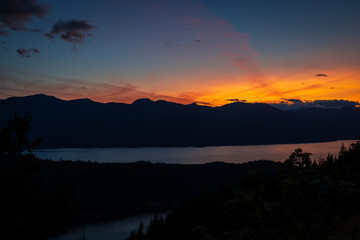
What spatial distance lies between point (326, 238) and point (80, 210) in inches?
6036

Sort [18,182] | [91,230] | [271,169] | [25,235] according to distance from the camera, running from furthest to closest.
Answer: [271,169] → [91,230] → [18,182] → [25,235]

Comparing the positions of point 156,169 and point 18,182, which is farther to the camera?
point 156,169

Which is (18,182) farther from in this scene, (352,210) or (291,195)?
(352,210)

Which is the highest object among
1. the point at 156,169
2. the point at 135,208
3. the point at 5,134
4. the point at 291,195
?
the point at 5,134

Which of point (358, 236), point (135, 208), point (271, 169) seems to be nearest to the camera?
point (358, 236)

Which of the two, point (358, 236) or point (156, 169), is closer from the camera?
point (358, 236)

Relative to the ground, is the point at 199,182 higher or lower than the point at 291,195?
lower

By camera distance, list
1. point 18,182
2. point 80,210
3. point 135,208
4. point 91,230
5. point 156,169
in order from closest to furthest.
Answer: point 18,182
point 91,230
point 80,210
point 135,208
point 156,169

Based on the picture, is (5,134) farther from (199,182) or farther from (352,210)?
(199,182)

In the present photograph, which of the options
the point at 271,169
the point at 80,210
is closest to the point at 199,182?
the point at 271,169

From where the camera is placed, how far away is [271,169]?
582 feet

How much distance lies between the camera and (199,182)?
604ft

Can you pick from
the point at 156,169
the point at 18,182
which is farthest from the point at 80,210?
the point at 18,182

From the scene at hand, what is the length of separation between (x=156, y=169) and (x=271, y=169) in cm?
7564
